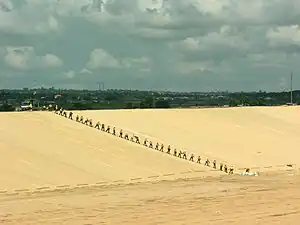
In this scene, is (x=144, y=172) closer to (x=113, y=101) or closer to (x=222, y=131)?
(x=222, y=131)

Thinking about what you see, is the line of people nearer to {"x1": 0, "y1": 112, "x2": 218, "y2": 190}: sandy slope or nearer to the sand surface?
the sand surface

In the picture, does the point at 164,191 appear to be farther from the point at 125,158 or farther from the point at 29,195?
the point at 125,158

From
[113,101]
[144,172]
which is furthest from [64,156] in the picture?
[113,101]

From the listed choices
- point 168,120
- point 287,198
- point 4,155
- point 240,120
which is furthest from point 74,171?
point 240,120

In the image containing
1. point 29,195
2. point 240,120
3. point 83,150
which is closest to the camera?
point 29,195

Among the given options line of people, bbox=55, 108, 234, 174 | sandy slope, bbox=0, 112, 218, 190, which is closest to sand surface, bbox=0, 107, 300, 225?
sandy slope, bbox=0, 112, 218, 190

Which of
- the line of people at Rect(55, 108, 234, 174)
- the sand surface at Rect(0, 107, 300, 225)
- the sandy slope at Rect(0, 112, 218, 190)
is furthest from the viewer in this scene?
the line of people at Rect(55, 108, 234, 174)
